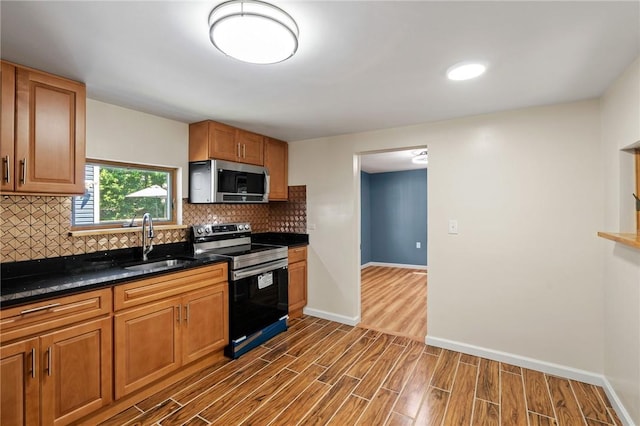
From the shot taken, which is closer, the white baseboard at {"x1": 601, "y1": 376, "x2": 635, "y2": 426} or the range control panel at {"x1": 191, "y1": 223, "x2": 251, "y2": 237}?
the white baseboard at {"x1": 601, "y1": 376, "x2": 635, "y2": 426}

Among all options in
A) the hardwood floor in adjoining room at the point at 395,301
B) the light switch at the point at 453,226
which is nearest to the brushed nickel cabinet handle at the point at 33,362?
the hardwood floor in adjoining room at the point at 395,301

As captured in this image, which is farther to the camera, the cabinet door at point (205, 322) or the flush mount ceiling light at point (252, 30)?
the cabinet door at point (205, 322)

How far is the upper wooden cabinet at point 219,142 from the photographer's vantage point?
9.61 feet

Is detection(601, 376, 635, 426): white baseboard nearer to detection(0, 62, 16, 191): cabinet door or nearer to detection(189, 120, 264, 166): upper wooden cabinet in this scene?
detection(189, 120, 264, 166): upper wooden cabinet

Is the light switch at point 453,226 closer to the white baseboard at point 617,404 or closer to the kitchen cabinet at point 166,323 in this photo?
the white baseboard at point 617,404

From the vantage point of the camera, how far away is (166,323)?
7.31 ft

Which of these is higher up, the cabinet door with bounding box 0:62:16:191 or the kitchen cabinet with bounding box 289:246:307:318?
the cabinet door with bounding box 0:62:16:191

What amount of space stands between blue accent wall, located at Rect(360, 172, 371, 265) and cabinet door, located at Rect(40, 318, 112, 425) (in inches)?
206

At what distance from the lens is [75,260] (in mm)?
2244

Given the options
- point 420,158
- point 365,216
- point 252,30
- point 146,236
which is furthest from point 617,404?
point 365,216

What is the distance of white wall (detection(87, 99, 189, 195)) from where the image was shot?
7.83ft

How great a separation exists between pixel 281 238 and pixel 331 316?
1154 mm

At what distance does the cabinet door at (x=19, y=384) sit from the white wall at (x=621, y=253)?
327 cm

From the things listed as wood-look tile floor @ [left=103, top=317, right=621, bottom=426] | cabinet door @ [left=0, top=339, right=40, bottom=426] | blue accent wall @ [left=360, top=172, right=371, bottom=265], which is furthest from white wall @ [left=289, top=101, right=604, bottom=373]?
blue accent wall @ [left=360, top=172, right=371, bottom=265]
